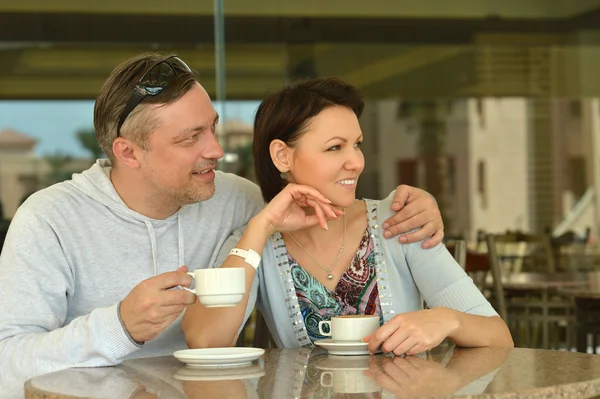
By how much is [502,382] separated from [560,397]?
0.28 ft

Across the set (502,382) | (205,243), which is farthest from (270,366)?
(205,243)

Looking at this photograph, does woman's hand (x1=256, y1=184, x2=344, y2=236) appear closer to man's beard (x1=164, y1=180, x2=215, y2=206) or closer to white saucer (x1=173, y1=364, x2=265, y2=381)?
man's beard (x1=164, y1=180, x2=215, y2=206)

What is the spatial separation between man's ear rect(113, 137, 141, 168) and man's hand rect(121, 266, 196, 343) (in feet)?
1.79

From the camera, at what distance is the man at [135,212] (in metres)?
2.00

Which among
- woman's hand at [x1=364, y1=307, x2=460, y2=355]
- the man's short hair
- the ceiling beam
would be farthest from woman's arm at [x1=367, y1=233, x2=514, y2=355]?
the ceiling beam

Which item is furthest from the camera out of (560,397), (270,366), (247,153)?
(247,153)

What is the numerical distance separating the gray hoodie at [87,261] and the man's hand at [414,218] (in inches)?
14.9

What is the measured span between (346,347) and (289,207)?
426mm

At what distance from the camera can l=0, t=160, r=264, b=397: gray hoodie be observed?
5.81 feet

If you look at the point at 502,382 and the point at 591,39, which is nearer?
the point at 502,382

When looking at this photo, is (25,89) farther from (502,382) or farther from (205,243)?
(502,382)

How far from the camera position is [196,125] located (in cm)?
215

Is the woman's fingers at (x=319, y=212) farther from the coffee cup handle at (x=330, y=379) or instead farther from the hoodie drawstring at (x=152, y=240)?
the coffee cup handle at (x=330, y=379)

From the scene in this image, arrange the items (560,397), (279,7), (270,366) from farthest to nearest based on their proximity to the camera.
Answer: (279,7), (270,366), (560,397)
